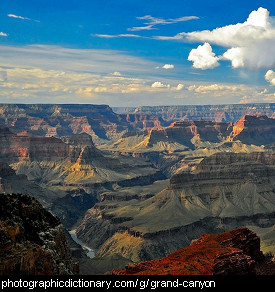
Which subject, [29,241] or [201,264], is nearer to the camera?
[29,241]

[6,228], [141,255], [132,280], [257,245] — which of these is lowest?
[141,255]

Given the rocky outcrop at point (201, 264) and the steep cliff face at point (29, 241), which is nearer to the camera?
the steep cliff face at point (29, 241)

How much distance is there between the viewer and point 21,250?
1934 inches

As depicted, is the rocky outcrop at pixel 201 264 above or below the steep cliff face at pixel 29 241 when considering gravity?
below

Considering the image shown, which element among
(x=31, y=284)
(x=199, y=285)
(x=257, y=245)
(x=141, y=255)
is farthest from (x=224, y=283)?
(x=141, y=255)

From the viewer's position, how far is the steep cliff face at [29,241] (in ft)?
159

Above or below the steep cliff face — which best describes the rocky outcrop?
below

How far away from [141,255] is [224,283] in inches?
5881

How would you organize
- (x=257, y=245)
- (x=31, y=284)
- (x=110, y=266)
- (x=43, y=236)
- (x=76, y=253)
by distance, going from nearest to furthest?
1. (x=31, y=284)
2. (x=43, y=236)
3. (x=257, y=245)
4. (x=110, y=266)
5. (x=76, y=253)

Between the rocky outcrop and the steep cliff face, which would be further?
the rocky outcrop

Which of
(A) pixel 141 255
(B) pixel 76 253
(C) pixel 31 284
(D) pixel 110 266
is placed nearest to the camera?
(C) pixel 31 284

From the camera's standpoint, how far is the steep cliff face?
48344mm

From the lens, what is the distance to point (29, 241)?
168 feet

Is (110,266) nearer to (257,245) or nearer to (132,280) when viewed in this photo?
(257,245)
